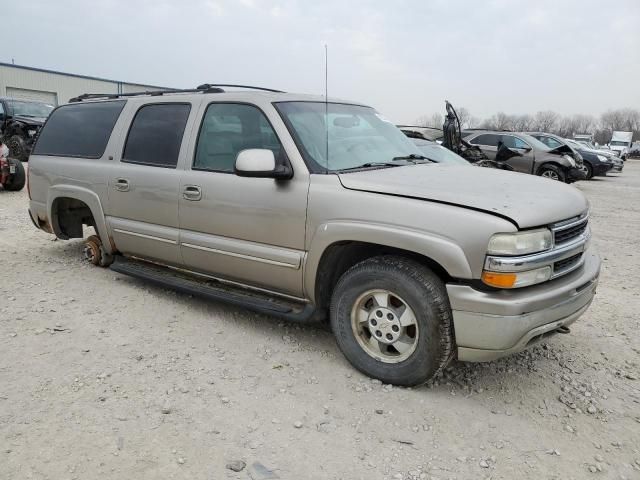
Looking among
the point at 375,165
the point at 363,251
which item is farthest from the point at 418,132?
the point at 363,251

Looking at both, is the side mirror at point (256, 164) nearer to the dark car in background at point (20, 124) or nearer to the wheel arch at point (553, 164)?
the dark car in background at point (20, 124)

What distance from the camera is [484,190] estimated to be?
294cm

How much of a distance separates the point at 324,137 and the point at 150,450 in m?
2.23

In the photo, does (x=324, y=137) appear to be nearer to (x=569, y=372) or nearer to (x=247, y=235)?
(x=247, y=235)

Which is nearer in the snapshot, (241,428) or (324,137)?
(241,428)

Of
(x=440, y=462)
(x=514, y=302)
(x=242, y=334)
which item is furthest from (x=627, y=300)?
(x=242, y=334)

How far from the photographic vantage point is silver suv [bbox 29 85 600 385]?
2701 mm

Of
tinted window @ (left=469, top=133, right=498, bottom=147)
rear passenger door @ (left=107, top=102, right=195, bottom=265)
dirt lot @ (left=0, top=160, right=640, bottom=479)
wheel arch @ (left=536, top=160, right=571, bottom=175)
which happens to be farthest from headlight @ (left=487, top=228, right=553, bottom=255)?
tinted window @ (left=469, top=133, right=498, bottom=147)

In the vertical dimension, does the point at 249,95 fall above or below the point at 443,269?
above

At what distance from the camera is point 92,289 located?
4688 millimetres

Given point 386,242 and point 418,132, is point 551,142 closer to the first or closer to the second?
point 418,132

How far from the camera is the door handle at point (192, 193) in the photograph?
3.83 m

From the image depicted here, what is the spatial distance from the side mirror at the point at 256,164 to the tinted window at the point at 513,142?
12.7 meters

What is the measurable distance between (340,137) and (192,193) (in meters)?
1.19
